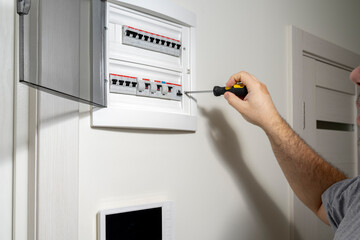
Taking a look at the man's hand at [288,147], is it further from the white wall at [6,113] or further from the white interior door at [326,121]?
the white wall at [6,113]

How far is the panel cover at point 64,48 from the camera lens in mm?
493

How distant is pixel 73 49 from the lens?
1.89 ft

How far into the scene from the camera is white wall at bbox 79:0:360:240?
2.65 ft

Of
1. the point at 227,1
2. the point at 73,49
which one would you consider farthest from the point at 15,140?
the point at 227,1

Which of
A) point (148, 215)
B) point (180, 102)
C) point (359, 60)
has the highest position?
point (359, 60)

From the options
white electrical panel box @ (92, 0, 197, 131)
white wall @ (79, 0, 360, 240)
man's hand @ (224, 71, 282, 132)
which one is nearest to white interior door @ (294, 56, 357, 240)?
white wall @ (79, 0, 360, 240)

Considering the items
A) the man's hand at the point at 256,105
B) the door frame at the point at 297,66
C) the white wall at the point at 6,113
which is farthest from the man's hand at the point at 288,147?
the white wall at the point at 6,113

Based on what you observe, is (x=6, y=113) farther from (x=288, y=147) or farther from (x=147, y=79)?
(x=288, y=147)

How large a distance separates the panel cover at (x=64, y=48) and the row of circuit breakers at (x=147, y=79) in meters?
0.13

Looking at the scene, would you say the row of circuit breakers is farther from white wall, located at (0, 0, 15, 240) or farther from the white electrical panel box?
white wall, located at (0, 0, 15, 240)

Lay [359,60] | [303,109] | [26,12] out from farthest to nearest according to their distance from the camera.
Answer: [359,60] → [303,109] → [26,12]

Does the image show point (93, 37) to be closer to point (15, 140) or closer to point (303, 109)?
point (15, 140)

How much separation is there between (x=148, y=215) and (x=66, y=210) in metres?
0.22

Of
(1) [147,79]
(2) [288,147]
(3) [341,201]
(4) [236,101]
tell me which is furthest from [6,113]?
(3) [341,201]
